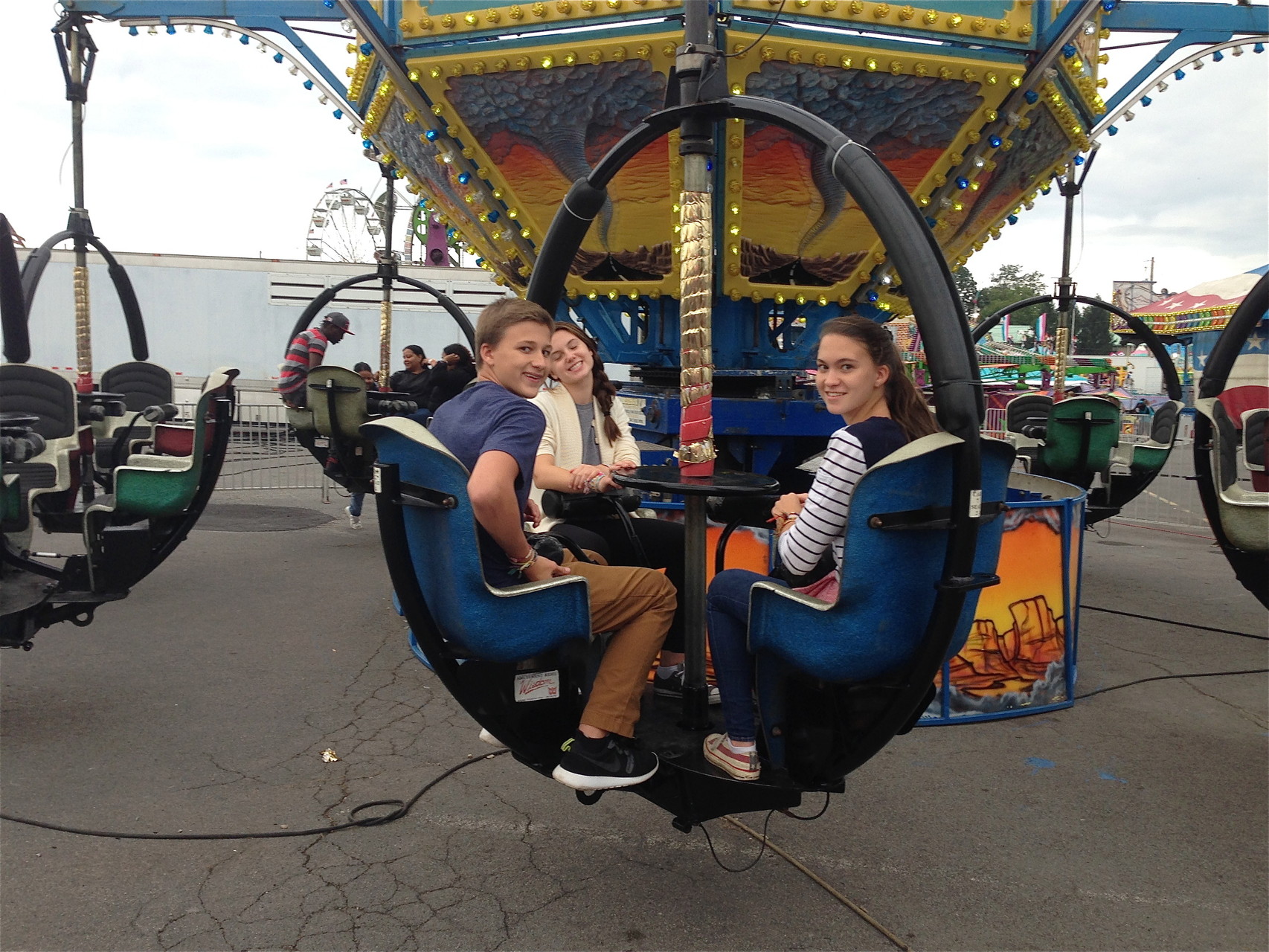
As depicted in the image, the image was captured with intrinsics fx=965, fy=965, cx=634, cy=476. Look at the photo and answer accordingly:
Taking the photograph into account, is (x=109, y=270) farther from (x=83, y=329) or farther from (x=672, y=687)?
(x=672, y=687)

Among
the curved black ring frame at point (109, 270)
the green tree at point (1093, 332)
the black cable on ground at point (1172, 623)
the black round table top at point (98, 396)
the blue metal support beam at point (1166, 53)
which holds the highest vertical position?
the green tree at point (1093, 332)

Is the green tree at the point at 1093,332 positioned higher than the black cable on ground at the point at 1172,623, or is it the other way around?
the green tree at the point at 1093,332

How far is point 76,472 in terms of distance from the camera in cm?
623

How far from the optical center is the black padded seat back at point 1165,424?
790cm

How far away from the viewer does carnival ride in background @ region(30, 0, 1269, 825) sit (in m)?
2.21

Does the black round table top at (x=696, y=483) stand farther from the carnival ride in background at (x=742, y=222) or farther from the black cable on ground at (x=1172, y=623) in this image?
the black cable on ground at (x=1172, y=623)

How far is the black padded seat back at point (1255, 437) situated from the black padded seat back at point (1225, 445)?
31cm

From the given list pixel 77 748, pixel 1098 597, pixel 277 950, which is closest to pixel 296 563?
pixel 77 748

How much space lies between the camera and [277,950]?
2695 millimetres

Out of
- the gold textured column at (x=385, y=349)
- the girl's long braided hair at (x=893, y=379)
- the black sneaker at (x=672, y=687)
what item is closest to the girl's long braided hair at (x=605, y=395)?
the black sneaker at (x=672, y=687)

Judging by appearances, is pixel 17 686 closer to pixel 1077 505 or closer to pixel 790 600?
pixel 790 600

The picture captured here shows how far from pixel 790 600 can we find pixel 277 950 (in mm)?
1753

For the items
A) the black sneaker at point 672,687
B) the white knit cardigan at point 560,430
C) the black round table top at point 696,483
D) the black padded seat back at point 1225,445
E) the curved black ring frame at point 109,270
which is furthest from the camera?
the curved black ring frame at point 109,270

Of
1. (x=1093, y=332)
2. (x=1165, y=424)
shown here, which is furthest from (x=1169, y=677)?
(x=1093, y=332)
